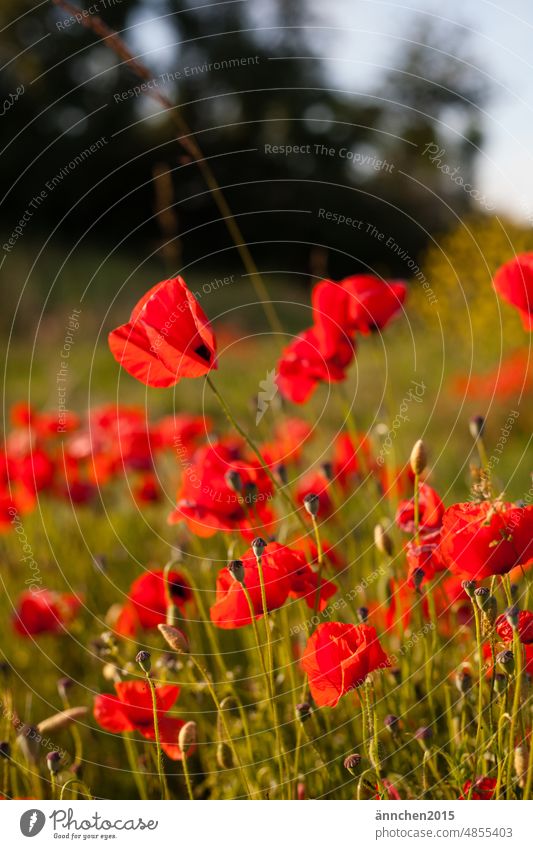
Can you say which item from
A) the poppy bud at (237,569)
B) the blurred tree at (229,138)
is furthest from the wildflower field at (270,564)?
the blurred tree at (229,138)

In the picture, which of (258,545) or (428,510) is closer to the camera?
(258,545)

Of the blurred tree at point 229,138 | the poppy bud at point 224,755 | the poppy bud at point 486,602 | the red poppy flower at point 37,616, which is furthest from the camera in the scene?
the blurred tree at point 229,138

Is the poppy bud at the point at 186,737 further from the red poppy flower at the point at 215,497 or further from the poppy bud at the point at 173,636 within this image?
the red poppy flower at the point at 215,497

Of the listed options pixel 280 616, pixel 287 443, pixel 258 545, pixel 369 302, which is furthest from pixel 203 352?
pixel 287 443

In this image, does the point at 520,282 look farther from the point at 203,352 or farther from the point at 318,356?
the point at 203,352

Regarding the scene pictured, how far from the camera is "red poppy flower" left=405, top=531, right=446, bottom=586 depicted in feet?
3.27

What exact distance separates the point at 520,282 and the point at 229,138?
37.7ft

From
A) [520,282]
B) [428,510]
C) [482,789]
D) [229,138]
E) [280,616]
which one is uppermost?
[229,138]

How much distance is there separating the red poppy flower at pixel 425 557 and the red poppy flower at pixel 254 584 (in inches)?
5.5

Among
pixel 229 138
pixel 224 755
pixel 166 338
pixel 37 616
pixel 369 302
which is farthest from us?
pixel 229 138

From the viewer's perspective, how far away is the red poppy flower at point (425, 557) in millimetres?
998

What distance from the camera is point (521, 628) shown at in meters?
0.91

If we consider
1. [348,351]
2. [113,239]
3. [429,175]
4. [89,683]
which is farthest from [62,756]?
[113,239]
